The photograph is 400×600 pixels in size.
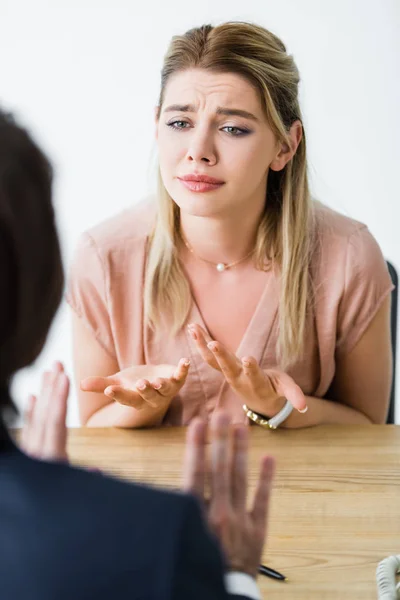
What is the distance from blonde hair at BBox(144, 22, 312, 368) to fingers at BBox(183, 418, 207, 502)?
0.95 meters

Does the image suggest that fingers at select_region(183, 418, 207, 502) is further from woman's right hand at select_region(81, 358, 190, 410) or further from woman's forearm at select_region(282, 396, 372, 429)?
woman's forearm at select_region(282, 396, 372, 429)

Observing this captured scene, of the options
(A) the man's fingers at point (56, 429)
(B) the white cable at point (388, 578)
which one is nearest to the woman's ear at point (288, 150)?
(B) the white cable at point (388, 578)

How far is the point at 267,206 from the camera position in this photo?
1681 millimetres

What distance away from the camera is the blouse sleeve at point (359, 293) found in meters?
1.63

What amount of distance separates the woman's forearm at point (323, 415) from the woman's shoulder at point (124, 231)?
439 millimetres

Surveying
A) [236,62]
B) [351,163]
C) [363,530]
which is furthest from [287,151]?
[351,163]

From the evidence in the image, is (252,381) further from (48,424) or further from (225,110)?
(48,424)

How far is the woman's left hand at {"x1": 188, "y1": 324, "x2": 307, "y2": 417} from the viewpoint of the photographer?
133 centimetres

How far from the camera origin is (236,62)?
4.96ft

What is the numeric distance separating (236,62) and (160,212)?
309 mm

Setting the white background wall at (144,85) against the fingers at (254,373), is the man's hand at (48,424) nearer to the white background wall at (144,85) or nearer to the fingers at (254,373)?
the fingers at (254,373)

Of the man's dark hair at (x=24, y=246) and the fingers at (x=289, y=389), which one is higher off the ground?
the man's dark hair at (x=24, y=246)

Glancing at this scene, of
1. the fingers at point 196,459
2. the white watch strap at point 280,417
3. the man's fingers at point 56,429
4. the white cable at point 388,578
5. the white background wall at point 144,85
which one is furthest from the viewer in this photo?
the white background wall at point 144,85

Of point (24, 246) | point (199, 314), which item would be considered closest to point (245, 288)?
point (199, 314)
